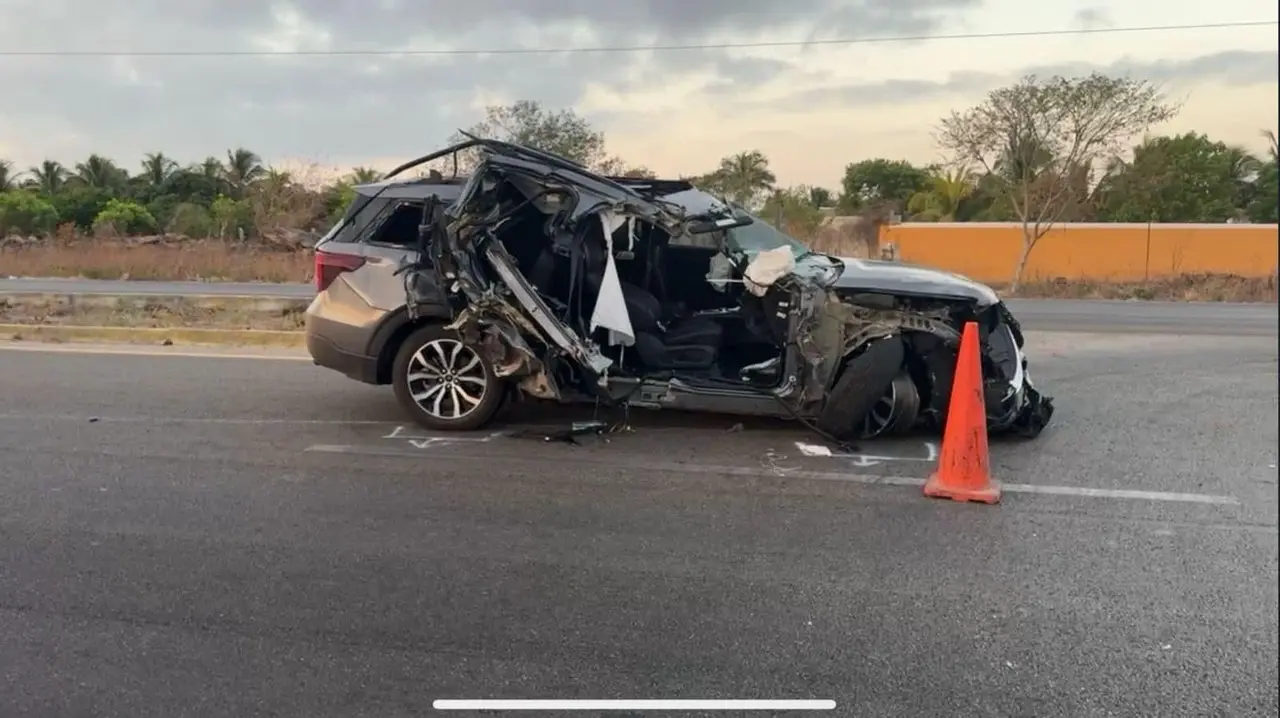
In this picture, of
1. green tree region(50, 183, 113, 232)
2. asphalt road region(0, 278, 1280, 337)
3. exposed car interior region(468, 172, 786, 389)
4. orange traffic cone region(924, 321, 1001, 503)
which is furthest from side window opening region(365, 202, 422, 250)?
green tree region(50, 183, 113, 232)

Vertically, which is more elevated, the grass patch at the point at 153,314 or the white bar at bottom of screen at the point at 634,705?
the grass patch at the point at 153,314

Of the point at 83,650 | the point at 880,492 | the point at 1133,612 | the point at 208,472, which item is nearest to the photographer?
the point at 83,650

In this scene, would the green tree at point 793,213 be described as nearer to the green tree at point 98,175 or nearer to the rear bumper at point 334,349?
the rear bumper at point 334,349

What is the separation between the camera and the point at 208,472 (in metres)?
6.19

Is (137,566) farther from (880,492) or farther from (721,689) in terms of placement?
(880,492)

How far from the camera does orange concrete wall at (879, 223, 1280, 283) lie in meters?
33.6

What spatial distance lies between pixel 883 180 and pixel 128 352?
55725 mm

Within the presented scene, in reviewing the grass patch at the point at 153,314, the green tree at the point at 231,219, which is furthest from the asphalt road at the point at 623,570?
the green tree at the point at 231,219

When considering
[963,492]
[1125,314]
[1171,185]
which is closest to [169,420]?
[963,492]

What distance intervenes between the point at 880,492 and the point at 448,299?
3.13 metres

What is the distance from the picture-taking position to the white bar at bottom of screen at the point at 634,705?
3.34 metres

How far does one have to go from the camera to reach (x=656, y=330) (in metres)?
7.38

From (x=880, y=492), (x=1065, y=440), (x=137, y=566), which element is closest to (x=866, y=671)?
(x=880, y=492)

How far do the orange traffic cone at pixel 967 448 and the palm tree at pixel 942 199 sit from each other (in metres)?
41.4
